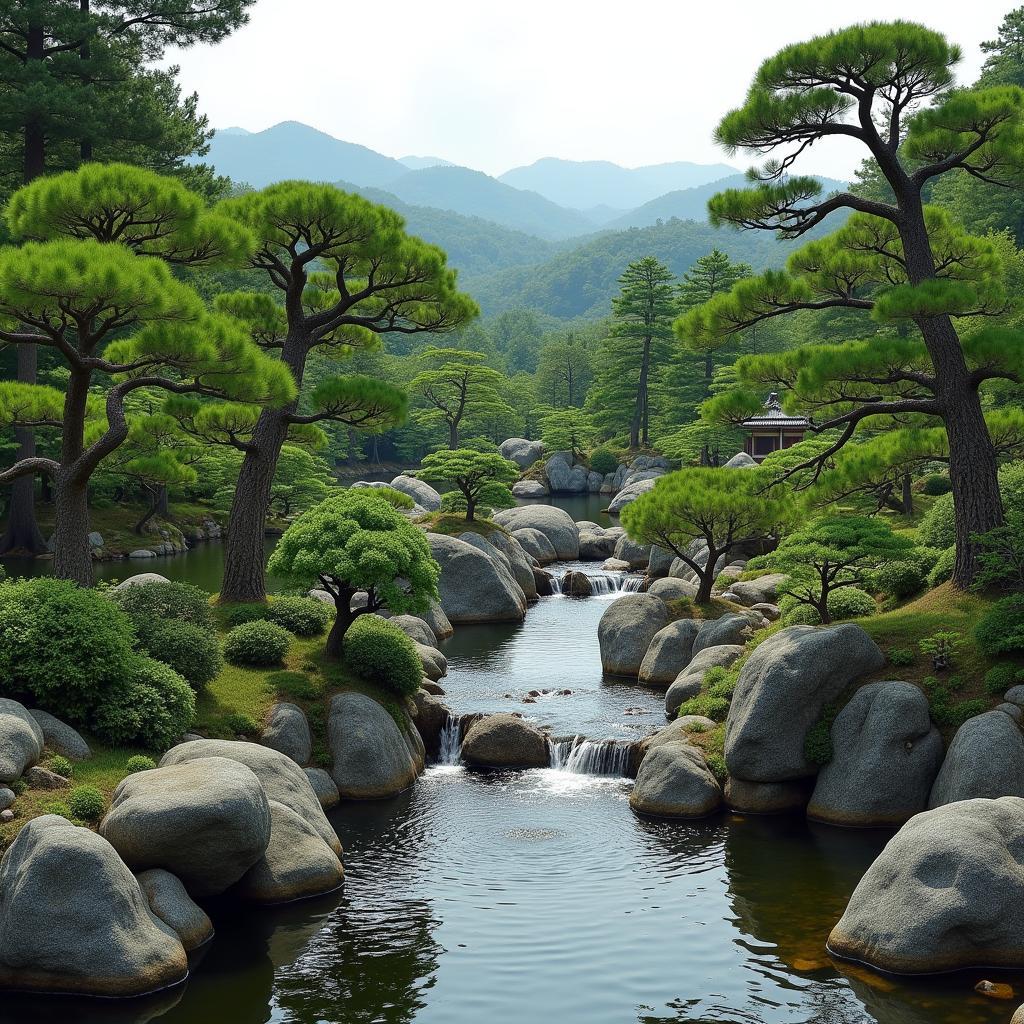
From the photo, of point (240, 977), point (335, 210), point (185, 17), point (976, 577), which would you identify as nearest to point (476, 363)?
point (185, 17)

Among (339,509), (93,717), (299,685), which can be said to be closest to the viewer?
(93,717)

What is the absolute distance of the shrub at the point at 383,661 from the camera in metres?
21.7

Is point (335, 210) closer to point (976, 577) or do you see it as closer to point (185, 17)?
point (976, 577)

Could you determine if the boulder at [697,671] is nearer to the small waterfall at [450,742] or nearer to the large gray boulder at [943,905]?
the small waterfall at [450,742]

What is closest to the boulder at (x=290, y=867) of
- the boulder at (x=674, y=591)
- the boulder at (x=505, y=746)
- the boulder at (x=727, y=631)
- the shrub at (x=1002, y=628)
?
the boulder at (x=505, y=746)

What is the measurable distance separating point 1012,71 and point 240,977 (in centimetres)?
7623

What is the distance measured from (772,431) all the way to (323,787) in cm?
Answer: 4954

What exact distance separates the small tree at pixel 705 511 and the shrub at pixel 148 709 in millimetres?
14123

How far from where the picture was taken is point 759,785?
18.5 m

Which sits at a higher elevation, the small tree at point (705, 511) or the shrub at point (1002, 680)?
the small tree at point (705, 511)

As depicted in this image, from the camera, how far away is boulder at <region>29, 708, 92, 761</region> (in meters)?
15.8

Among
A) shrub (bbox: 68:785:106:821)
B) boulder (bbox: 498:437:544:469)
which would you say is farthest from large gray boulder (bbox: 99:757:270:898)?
boulder (bbox: 498:437:544:469)

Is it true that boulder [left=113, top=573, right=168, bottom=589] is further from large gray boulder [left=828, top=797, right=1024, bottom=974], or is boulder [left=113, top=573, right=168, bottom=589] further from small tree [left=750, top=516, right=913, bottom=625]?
large gray boulder [left=828, top=797, right=1024, bottom=974]

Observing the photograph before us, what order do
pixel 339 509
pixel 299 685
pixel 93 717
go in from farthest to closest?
pixel 339 509 → pixel 299 685 → pixel 93 717
